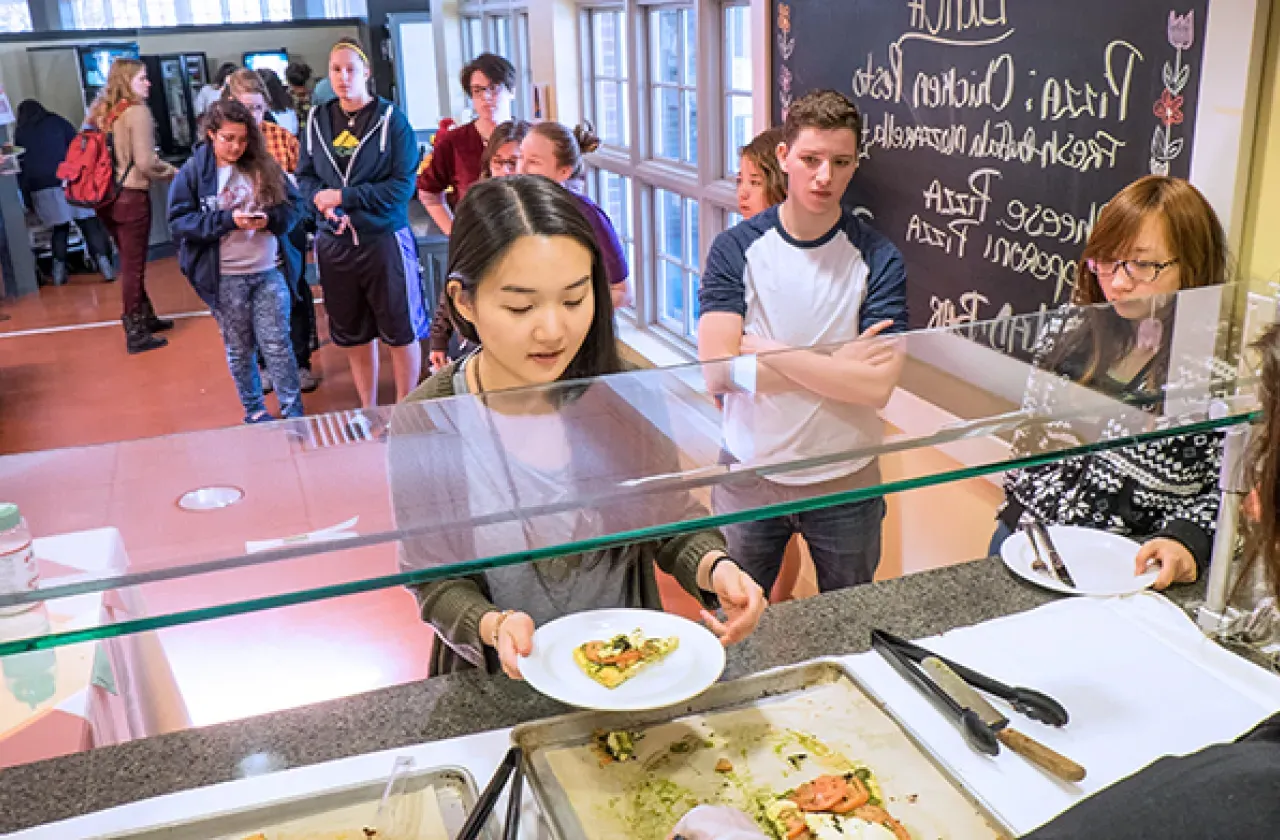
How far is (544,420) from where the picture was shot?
122cm

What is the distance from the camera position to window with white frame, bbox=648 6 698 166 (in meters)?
5.03

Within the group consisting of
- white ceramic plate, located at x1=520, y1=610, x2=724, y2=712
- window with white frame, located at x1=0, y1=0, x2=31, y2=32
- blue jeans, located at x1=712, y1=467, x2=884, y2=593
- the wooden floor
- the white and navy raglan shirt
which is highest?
window with white frame, located at x1=0, y1=0, x2=31, y2=32

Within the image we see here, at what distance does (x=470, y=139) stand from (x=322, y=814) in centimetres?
393

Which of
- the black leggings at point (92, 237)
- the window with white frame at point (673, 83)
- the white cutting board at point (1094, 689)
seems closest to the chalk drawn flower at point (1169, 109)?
the white cutting board at point (1094, 689)

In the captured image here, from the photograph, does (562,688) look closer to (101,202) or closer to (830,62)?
(830,62)

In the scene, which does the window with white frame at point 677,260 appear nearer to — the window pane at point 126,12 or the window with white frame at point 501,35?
the window with white frame at point 501,35

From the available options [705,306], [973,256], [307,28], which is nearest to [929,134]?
[973,256]

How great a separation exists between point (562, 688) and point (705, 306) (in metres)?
1.64

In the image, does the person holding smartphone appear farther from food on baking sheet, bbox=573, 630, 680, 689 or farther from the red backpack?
food on baking sheet, bbox=573, 630, 680, 689

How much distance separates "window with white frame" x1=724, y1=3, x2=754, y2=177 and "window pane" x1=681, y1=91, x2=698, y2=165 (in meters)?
0.34

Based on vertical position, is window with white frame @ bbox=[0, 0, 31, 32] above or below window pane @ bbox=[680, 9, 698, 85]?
above

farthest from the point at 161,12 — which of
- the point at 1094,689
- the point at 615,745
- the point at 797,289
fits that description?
the point at 1094,689

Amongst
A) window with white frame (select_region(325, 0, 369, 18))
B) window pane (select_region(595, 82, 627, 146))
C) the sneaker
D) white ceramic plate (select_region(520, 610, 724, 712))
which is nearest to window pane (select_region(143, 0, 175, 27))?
window with white frame (select_region(325, 0, 369, 18))

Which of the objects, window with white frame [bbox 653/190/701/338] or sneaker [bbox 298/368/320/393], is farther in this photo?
sneaker [bbox 298/368/320/393]
